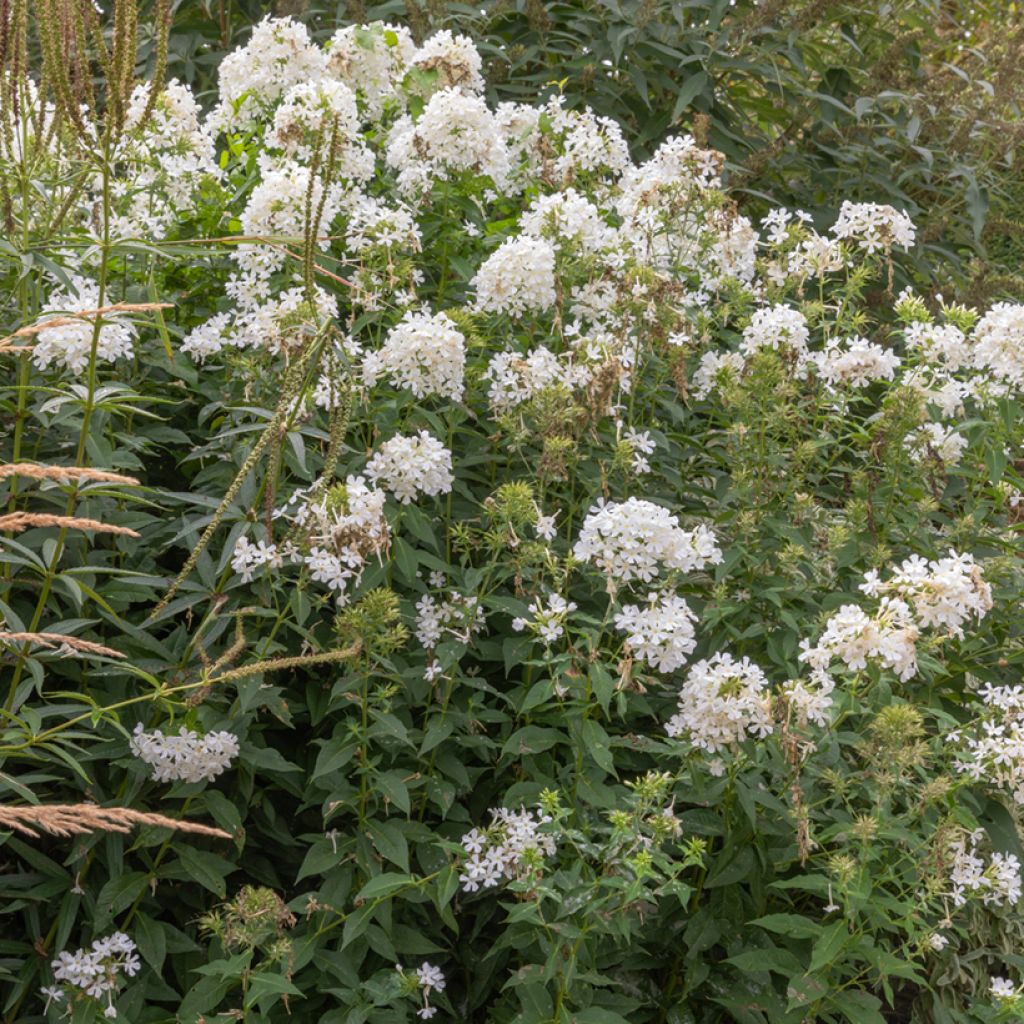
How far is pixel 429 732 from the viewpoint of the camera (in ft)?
8.83

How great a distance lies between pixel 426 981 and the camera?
253cm

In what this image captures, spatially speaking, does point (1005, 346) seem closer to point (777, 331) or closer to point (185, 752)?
point (777, 331)

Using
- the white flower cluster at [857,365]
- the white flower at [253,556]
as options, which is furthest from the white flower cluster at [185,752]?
the white flower cluster at [857,365]

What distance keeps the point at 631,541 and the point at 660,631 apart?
18 cm

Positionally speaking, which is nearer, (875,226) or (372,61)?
(875,226)

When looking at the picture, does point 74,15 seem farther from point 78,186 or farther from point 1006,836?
point 1006,836

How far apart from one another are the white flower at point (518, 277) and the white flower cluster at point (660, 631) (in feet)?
2.59

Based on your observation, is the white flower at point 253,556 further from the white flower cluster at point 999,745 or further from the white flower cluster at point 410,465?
the white flower cluster at point 999,745

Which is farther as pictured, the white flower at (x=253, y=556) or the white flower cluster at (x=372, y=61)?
the white flower cluster at (x=372, y=61)

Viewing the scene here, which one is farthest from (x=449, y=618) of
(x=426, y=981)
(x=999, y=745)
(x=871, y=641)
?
(x=999, y=745)

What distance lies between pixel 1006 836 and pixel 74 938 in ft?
6.44

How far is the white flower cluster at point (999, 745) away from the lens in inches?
99.7

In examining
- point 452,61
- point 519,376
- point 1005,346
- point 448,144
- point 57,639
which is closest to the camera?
point 57,639

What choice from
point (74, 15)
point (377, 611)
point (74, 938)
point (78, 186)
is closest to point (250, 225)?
point (78, 186)
